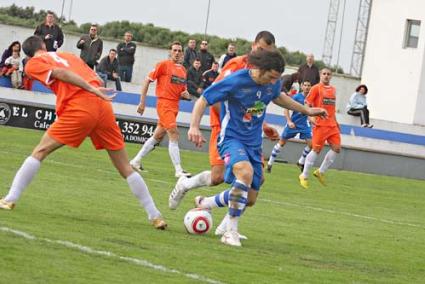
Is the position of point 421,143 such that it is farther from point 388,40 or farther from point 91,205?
point 91,205

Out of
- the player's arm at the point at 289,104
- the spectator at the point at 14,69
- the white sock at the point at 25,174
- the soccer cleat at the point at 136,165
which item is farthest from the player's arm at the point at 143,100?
the spectator at the point at 14,69

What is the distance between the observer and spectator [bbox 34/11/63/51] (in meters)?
30.6

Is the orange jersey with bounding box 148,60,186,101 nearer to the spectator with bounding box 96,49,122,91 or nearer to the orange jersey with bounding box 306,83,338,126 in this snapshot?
the orange jersey with bounding box 306,83,338,126

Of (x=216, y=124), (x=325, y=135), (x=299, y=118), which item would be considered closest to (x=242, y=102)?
(x=216, y=124)

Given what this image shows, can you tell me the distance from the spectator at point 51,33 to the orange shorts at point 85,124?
18.5 meters

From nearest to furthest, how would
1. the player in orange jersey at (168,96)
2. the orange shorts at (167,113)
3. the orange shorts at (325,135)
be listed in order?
the player in orange jersey at (168,96), the orange shorts at (167,113), the orange shorts at (325,135)

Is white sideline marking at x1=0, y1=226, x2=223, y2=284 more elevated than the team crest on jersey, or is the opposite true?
the team crest on jersey

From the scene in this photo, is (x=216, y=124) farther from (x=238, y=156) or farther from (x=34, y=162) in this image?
(x=34, y=162)

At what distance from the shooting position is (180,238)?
40.2 ft

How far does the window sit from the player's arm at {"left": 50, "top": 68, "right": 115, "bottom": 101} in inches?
1460

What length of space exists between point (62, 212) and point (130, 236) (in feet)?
6.14

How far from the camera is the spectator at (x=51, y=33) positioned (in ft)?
100

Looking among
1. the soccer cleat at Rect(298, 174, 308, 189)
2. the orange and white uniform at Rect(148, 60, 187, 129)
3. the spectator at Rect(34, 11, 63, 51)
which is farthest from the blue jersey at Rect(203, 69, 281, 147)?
the spectator at Rect(34, 11, 63, 51)

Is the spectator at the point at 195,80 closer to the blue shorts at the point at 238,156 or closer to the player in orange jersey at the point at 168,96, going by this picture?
the player in orange jersey at the point at 168,96
